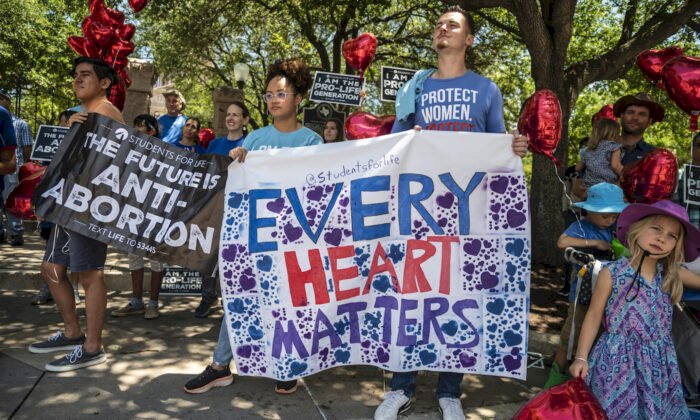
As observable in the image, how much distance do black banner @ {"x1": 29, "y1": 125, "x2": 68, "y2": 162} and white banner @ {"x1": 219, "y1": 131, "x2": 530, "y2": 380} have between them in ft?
6.02

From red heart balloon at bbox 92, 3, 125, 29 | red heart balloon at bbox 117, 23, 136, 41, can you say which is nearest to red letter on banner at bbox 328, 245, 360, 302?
red heart balloon at bbox 117, 23, 136, 41

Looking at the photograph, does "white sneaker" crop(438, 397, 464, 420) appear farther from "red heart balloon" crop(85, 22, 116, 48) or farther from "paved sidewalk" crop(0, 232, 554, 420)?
"red heart balloon" crop(85, 22, 116, 48)

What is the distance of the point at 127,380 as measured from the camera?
3490mm

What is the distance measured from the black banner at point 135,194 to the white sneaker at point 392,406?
1377 millimetres

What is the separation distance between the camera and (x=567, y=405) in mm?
2482

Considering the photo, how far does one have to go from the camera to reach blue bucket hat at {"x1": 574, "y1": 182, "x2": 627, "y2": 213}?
346 cm

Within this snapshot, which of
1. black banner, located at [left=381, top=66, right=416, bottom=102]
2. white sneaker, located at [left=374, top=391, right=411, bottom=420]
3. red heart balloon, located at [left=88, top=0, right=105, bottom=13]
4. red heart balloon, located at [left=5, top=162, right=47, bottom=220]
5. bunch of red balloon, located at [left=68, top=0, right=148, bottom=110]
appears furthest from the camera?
black banner, located at [left=381, top=66, right=416, bottom=102]

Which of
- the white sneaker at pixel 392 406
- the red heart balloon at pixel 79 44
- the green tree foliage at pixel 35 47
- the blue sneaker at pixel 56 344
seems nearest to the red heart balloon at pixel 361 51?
the red heart balloon at pixel 79 44

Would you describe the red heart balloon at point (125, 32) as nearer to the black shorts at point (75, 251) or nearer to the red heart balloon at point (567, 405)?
the black shorts at point (75, 251)

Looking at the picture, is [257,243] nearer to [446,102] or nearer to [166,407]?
[166,407]

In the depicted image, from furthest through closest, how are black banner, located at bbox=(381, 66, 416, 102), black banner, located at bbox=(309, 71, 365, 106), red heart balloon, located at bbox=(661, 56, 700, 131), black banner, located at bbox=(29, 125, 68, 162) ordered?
black banner, located at bbox=(309, 71, 365, 106) → black banner, located at bbox=(381, 66, 416, 102) → red heart balloon, located at bbox=(661, 56, 700, 131) → black banner, located at bbox=(29, 125, 68, 162)

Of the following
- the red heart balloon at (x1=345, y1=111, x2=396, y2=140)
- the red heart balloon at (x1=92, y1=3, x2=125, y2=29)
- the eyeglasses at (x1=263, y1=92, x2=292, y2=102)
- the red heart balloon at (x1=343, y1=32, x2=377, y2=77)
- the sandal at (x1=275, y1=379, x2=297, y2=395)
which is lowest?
the sandal at (x1=275, y1=379, x2=297, y2=395)

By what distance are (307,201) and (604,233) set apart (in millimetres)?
1962

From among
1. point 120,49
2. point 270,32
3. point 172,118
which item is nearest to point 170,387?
point 120,49
